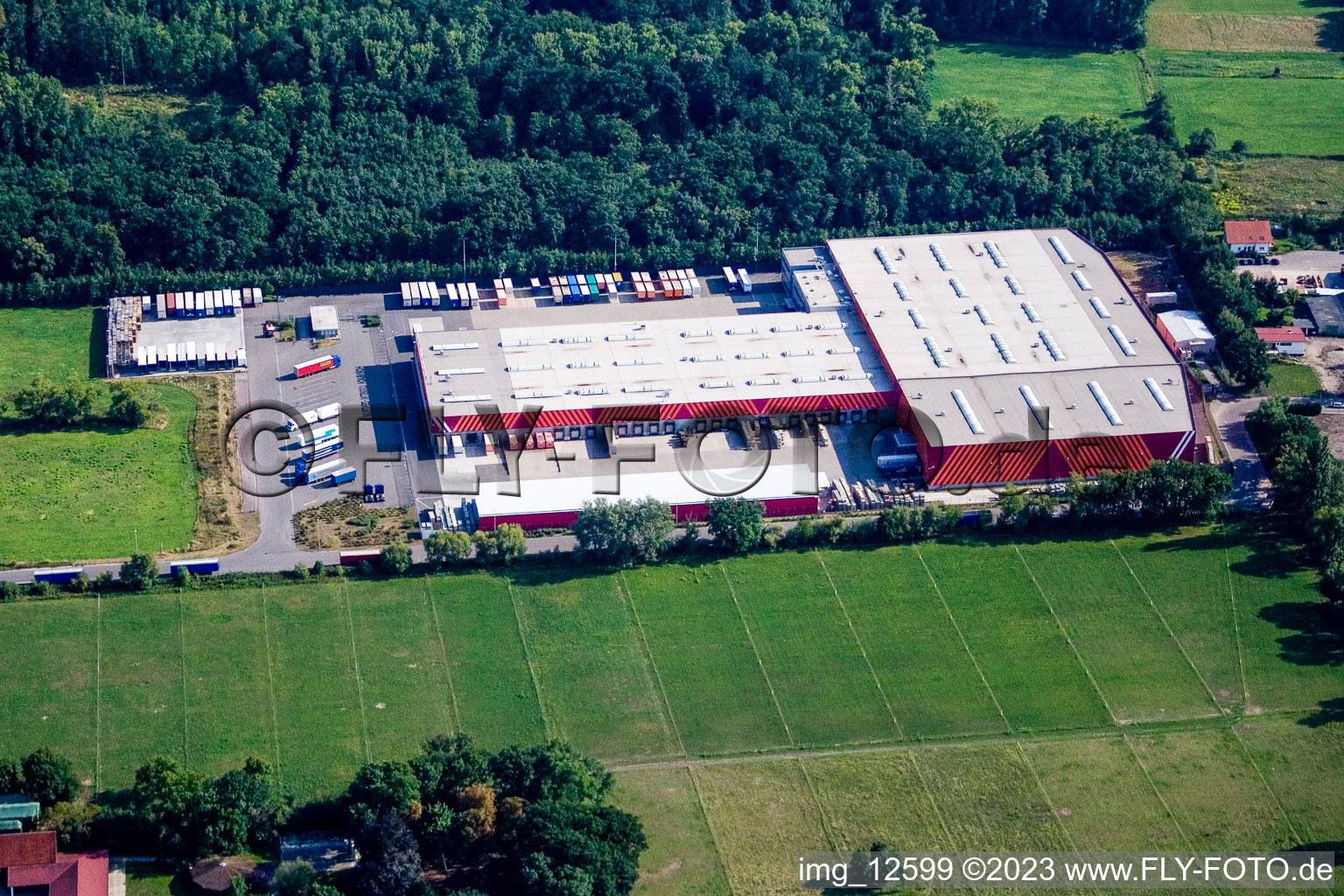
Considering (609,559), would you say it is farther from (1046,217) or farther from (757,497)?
(1046,217)

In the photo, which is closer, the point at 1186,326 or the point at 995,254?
the point at 1186,326

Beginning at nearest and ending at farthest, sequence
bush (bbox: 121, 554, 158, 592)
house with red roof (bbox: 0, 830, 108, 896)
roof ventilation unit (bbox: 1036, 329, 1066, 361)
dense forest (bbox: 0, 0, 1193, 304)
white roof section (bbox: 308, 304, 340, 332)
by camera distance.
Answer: house with red roof (bbox: 0, 830, 108, 896) < bush (bbox: 121, 554, 158, 592) < roof ventilation unit (bbox: 1036, 329, 1066, 361) < white roof section (bbox: 308, 304, 340, 332) < dense forest (bbox: 0, 0, 1193, 304)

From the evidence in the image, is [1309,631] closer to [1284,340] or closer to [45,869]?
[1284,340]

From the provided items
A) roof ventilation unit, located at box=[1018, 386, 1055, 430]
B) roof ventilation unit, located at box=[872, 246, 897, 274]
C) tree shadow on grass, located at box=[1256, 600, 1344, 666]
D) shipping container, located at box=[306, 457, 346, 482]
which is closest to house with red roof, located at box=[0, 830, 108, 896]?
shipping container, located at box=[306, 457, 346, 482]

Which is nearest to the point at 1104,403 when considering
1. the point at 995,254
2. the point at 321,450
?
the point at 995,254

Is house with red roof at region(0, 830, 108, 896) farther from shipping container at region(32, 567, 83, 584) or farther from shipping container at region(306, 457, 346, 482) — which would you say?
shipping container at region(306, 457, 346, 482)

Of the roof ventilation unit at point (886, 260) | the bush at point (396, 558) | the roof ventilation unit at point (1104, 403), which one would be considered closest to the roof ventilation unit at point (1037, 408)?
the roof ventilation unit at point (1104, 403)
